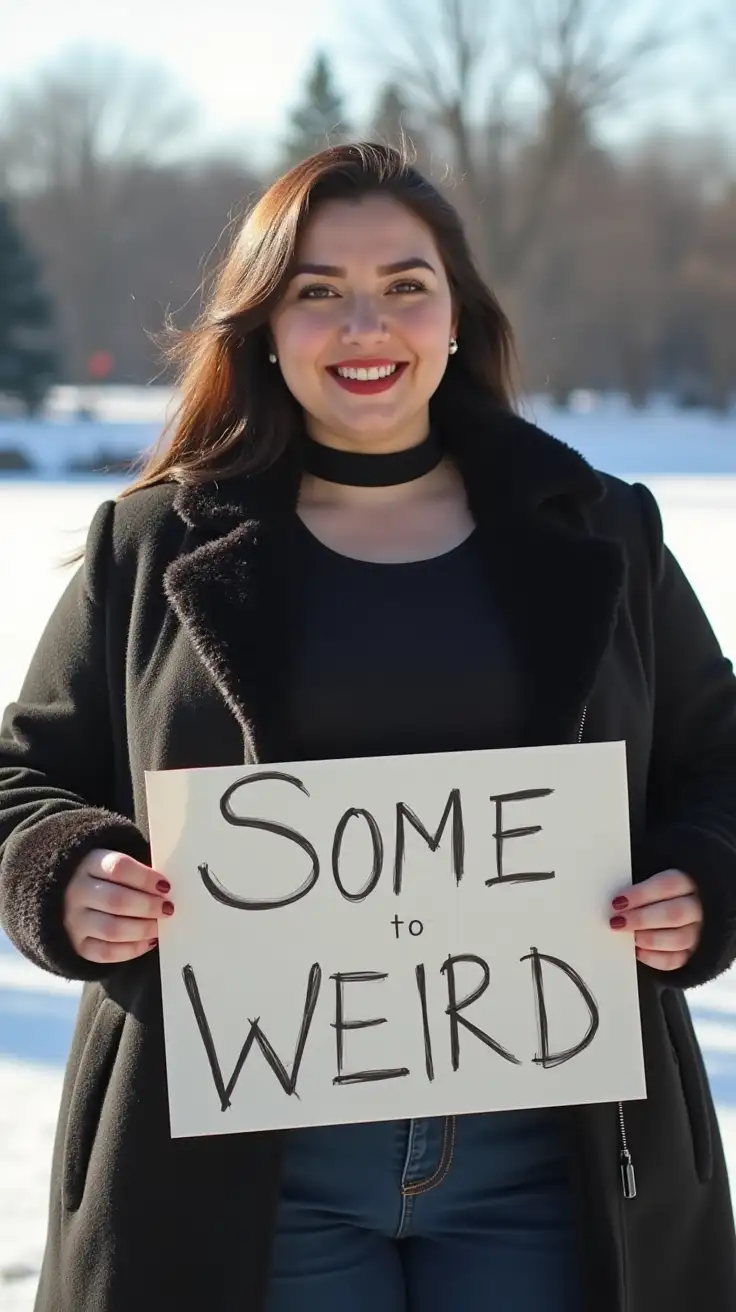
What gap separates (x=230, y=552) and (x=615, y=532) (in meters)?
0.49

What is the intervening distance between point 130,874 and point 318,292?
0.74m

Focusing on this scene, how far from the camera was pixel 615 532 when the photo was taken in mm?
1891

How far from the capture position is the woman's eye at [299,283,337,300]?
1.83 meters

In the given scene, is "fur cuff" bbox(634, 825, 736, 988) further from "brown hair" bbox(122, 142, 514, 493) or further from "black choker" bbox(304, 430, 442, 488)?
"brown hair" bbox(122, 142, 514, 493)

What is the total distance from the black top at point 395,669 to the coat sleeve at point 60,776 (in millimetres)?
249

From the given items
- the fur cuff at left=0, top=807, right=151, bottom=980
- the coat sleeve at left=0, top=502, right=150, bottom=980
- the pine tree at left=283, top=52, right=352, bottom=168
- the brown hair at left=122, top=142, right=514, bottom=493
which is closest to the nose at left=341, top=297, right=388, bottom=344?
the brown hair at left=122, top=142, right=514, bottom=493

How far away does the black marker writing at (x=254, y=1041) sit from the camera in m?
1.60

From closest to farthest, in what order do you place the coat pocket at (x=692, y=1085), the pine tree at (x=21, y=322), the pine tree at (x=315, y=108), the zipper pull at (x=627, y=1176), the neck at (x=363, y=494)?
1. the zipper pull at (x=627, y=1176)
2. the coat pocket at (x=692, y=1085)
3. the neck at (x=363, y=494)
4. the pine tree at (x=21, y=322)
5. the pine tree at (x=315, y=108)

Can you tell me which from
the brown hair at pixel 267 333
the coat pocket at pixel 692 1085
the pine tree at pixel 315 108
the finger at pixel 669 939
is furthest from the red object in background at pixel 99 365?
the finger at pixel 669 939

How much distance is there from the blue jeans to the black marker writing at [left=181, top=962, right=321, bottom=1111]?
0.08 metres

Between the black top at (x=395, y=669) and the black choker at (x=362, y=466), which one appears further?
the black choker at (x=362, y=466)

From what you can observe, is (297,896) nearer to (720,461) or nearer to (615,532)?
(615,532)

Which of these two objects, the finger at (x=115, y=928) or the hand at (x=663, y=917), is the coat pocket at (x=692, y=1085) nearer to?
the hand at (x=663, y=917)

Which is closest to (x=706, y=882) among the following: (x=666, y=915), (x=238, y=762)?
(x=666, y=915)
